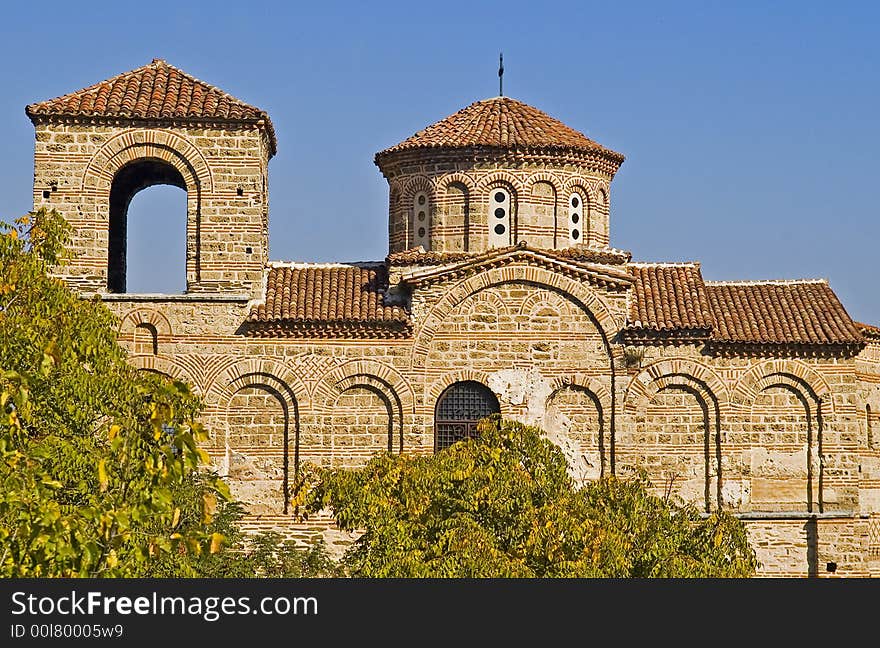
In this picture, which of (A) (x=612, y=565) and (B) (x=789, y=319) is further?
(B) (x=789, y=319)

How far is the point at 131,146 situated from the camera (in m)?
22.3

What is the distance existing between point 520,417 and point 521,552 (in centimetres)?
779

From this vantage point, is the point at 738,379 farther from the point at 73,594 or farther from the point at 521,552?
the point at 73,594

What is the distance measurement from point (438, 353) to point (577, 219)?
12.3 feet

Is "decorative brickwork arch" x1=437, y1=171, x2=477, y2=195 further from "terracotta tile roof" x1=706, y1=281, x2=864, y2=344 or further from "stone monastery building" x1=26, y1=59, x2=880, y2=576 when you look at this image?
"terracotta tile roof" x1=706, y1=281, x2=864, y2=344

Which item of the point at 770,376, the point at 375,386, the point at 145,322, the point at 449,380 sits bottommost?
the point at 375,386

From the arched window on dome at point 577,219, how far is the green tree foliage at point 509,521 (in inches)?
290

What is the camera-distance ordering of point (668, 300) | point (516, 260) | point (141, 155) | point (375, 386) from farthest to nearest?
point (668, 300)
point (516, 260)
point (375, 386)
point (141, 155)

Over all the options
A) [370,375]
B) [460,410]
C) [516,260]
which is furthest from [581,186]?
[370,375]

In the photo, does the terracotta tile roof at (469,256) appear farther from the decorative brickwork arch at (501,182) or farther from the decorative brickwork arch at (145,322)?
the decorative brickwork arch at (145,322)

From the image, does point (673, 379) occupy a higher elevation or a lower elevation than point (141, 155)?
lower

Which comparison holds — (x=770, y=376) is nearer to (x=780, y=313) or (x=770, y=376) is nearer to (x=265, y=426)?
(x=780, y=313)

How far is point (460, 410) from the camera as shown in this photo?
22625mm

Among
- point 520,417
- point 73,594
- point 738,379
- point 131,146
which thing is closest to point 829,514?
point 738,379
